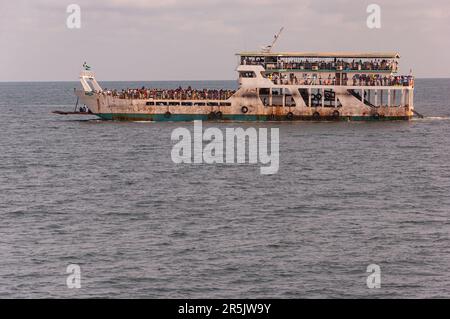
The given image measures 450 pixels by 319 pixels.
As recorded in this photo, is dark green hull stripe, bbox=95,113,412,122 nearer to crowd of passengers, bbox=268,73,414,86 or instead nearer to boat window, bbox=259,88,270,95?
boat window, bbox=259,88,270,95

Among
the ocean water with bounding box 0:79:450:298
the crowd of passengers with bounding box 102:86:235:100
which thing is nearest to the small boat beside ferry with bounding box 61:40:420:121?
the crowd of passengers with bounding box 102:86:235:100

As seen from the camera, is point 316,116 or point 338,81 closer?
point 316,116

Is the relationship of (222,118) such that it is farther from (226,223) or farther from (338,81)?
(226,223)

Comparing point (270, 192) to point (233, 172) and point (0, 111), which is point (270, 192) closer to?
point (233, 172)

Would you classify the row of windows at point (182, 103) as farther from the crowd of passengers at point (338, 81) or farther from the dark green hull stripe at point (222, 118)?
the crowd of passengers at point (338, 81)

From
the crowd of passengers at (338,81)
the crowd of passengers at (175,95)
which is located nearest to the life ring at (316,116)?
the crowd of passengers at (338,81)

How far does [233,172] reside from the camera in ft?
230

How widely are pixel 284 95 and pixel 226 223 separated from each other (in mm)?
55456

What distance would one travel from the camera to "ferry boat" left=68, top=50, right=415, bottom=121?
102250mm

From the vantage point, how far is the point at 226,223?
49.1 meters

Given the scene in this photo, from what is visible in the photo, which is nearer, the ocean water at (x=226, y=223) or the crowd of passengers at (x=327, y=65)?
the ocean water at (x=226, y=223)

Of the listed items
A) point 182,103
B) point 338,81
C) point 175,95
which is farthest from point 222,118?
point 338,81

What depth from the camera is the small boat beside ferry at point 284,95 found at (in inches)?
4026

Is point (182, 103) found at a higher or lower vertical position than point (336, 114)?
higher
